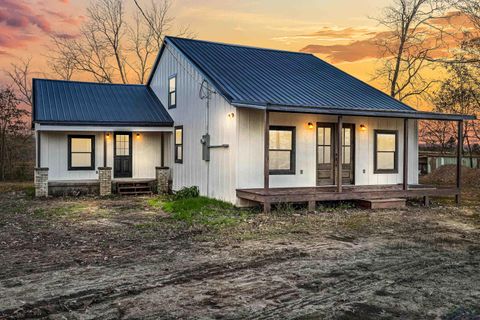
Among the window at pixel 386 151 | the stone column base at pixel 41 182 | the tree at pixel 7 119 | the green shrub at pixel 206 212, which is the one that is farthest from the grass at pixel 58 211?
the tree at pixel 7 119

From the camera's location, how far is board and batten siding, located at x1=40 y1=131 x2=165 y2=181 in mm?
16719

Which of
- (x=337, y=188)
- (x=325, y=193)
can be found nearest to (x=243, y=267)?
(x=325, y=193)

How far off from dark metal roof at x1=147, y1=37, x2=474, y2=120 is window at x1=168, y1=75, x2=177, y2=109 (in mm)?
1449

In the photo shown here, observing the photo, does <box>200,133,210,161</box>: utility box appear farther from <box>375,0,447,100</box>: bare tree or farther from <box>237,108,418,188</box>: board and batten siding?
<box>375,0,447,100</box>: bare tree

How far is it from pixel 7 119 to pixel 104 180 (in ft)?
37.8

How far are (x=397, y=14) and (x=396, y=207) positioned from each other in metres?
16.0

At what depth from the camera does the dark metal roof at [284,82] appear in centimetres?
1286

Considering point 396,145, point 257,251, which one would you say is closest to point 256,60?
point 396,145

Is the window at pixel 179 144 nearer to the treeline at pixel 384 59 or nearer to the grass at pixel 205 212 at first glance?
the grass at pixel 205 212

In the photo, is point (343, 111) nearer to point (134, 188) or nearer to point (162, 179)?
point (162, 179)

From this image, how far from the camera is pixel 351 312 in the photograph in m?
4.67

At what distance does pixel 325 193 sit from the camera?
12492 millimetres

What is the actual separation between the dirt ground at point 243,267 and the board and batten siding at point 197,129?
2.68 m

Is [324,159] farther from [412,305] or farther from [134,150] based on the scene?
[412,305]
